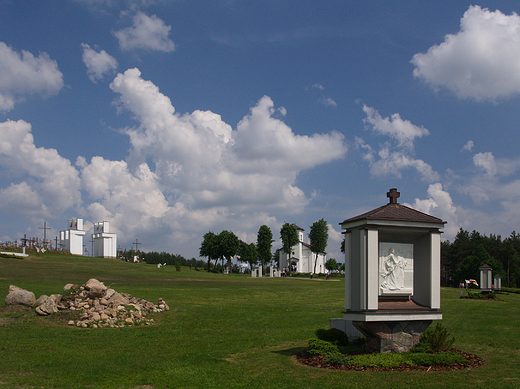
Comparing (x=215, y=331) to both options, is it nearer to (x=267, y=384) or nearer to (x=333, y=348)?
(x=333, y=348)

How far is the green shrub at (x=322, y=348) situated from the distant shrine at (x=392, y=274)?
104 cm

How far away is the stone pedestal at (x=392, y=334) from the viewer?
12.9 metres

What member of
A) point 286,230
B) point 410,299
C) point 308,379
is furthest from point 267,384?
point 286,230

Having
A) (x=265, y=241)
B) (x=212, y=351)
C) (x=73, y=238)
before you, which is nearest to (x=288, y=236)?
(x=265, y=241)

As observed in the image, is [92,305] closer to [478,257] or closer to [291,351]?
[291,351]

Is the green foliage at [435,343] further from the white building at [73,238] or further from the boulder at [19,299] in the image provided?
the white building at [73,238]

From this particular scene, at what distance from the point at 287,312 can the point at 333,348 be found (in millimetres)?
12195

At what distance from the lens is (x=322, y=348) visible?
13.1 meters

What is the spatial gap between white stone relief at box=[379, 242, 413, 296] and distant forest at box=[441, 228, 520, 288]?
6505 cm

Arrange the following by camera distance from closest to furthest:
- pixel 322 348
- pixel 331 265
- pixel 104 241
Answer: pixel 322 348 < pixel 104 241 < pixel 331 265

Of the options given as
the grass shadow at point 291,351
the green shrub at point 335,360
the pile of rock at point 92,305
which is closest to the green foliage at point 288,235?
the pile of rock at point 92,305

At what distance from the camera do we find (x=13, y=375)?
11.3m

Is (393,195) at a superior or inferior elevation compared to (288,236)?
superior

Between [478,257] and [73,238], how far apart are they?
257 ft
